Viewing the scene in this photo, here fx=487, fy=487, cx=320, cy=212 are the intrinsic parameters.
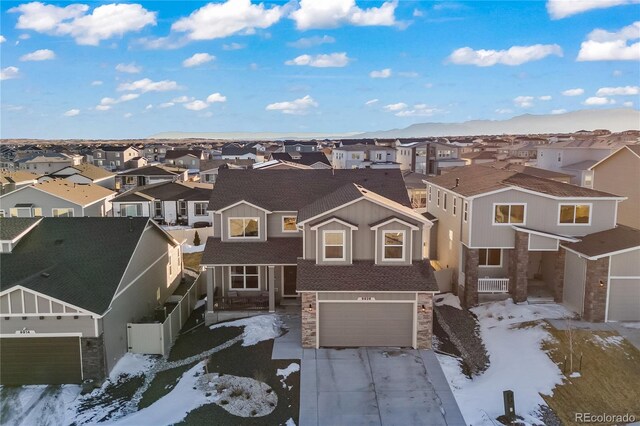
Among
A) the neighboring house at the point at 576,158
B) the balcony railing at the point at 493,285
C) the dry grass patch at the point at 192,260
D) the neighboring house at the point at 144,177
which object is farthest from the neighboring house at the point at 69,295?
the neighboring house at the point at 576,158

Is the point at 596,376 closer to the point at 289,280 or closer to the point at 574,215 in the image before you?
the point at 574,215

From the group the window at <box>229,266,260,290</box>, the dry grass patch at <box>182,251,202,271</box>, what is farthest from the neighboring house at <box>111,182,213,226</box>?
the window at <box>229,266,260,290</box>

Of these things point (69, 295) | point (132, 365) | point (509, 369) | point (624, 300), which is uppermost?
point (69, 295)

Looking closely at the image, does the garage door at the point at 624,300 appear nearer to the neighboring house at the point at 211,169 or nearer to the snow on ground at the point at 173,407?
the snow on ground at the point at 173,407

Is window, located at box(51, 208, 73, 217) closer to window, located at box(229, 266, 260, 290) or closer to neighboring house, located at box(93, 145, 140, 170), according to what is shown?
window, located at box(229, 266, 260, 290)

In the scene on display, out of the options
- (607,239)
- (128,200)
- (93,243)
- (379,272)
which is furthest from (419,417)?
(128,200)

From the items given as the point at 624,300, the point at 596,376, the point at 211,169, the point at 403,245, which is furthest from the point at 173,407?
the point at 211,169
